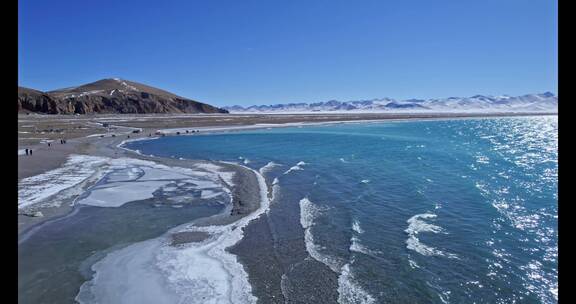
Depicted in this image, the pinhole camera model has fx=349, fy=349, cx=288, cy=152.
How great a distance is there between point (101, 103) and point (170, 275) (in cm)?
15832

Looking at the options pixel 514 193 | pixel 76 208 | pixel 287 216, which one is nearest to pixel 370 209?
pixel 287 216

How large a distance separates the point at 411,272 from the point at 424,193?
33.1 ft

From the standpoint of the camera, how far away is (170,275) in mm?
9914

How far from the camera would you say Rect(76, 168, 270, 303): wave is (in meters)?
8.80

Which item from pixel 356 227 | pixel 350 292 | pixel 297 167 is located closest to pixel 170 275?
pixel 350 292

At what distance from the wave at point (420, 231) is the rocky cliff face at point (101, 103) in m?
134

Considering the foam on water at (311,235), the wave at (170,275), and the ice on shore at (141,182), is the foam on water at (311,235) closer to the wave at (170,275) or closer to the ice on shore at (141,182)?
the wave at (170,275)

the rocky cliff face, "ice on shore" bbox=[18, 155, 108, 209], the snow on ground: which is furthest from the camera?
the rocky cliff face

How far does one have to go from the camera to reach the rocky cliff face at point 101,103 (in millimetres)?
122312

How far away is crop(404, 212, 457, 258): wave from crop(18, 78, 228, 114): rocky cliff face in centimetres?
13409

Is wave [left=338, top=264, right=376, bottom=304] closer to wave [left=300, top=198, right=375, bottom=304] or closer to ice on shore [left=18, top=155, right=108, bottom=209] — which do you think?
wave [left=300, top=198, right=375, bottom=304]

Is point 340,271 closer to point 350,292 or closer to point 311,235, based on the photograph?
point 350,292

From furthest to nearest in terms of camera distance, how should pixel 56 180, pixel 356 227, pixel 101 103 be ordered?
pixel 101 103, pixel 56 180, pixel 356 227

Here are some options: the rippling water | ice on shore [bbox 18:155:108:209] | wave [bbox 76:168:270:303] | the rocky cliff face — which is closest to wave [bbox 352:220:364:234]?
the rippling water
